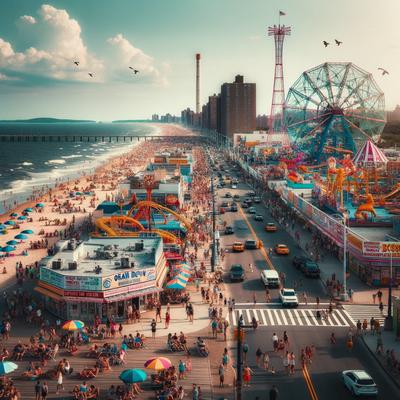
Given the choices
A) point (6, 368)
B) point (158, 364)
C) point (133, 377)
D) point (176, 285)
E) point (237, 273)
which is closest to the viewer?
point (133, 377)

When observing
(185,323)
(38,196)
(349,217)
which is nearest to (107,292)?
(185,323)

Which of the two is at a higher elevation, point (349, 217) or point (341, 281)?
point (349, 217)

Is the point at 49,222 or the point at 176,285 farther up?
the point at 176,285

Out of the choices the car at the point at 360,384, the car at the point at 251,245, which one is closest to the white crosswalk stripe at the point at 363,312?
the car at the point at 360,384

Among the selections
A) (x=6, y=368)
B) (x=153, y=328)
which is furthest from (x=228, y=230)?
(x=6, y=368)

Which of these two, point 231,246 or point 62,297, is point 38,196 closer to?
point 231,246

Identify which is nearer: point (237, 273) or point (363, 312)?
point (363, 312)

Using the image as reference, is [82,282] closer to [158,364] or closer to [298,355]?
[158,364]
